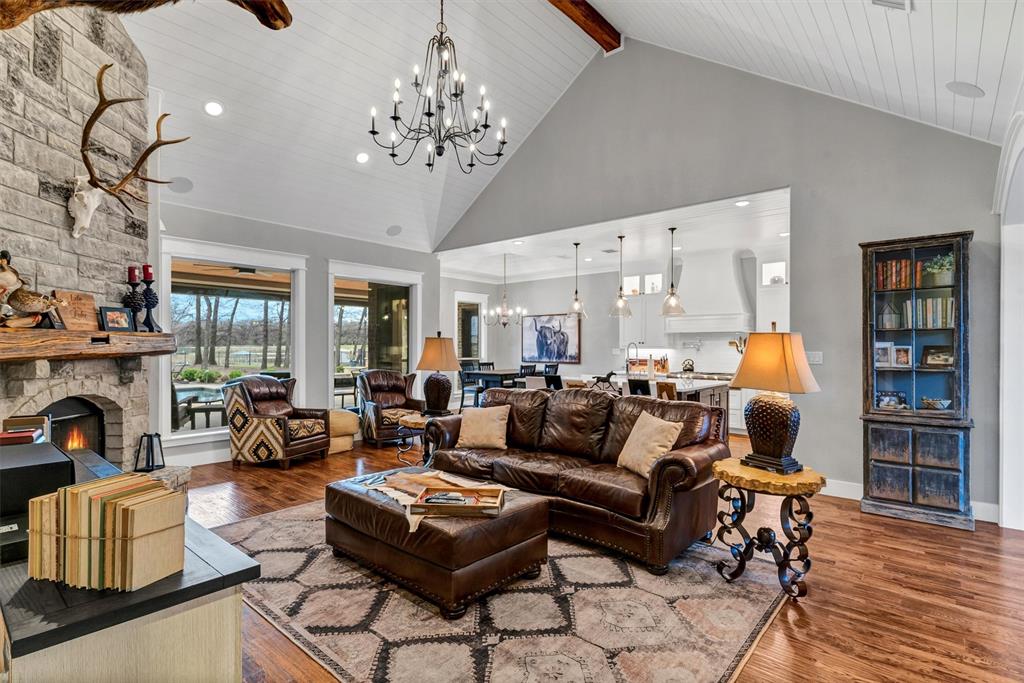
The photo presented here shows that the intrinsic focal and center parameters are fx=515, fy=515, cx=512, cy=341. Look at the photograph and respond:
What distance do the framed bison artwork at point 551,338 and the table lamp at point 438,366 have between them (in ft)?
18.7

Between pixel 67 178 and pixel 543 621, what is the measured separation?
367 centimetres

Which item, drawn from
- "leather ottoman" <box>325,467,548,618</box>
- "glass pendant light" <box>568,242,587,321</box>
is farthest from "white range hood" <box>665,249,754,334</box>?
"leather ottoman" <box>325,467,548,618</box>

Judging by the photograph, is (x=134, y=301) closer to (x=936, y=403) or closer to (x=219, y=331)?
(x=219, y=331)

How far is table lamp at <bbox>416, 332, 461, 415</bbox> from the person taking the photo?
496 cm

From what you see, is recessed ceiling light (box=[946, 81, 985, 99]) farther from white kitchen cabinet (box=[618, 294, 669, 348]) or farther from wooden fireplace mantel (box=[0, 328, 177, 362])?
white kitchen cabinet (box=[618, 294, 669, 348])

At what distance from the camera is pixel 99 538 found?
1082mm

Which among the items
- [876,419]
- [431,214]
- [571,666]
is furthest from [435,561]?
[431,214]

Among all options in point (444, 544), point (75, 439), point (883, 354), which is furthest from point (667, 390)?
point (75, 439)

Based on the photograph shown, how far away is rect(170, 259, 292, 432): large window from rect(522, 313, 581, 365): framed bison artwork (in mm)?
5693

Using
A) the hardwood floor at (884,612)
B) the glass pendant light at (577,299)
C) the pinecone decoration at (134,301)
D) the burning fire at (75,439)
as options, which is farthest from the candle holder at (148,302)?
the glass pendant light at (577,299)

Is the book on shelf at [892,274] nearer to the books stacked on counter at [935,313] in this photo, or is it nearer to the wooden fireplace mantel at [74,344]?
the books stacked on counter at [935,313]

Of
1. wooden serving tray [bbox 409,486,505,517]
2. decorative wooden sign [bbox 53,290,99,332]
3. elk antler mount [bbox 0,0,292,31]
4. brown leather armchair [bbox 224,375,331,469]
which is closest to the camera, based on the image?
elk antler mount [bbox 0,0,292,31]

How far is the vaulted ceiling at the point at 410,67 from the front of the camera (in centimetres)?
290

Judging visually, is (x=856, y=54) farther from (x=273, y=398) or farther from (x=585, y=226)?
(x=273, y=398)
